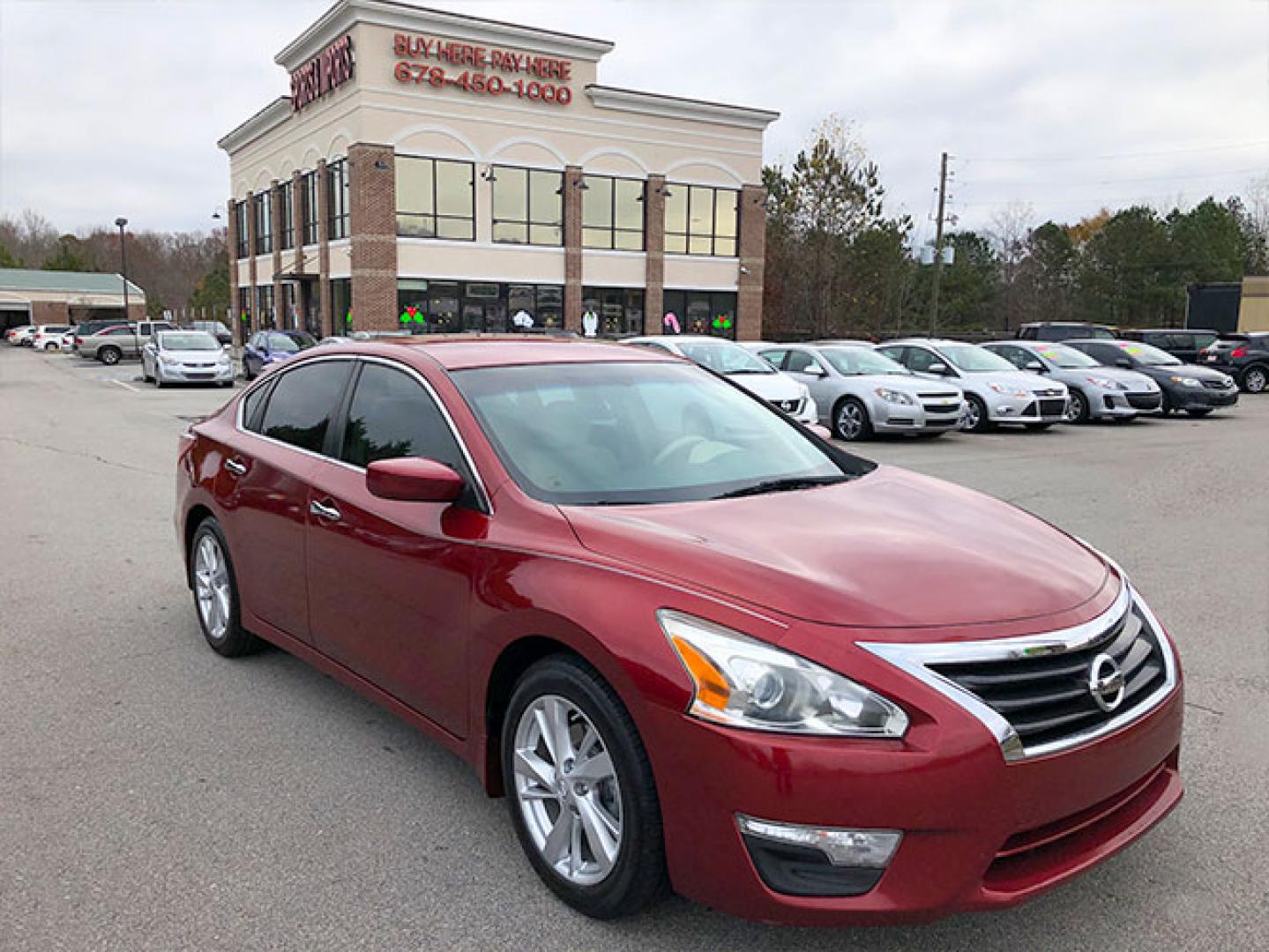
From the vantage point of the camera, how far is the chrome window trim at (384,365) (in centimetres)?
331

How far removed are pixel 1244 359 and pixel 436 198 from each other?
25939 millimetres

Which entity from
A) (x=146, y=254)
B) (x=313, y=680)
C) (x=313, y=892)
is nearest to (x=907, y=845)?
(x=313, y=892)

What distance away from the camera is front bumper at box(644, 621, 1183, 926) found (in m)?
2.30

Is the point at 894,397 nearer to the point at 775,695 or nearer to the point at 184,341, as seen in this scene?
the point at 775,695

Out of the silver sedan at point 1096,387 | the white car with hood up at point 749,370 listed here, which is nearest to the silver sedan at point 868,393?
the white car with hood up at point 749,370

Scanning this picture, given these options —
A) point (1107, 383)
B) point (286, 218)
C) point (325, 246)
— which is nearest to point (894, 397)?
point (1107, 383)

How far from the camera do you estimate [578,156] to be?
123ft

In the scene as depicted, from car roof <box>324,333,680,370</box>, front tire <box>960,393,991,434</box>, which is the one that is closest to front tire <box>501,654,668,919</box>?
car roof <box>324,333,680,370</box>

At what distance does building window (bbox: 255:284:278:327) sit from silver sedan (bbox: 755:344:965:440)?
33.9m

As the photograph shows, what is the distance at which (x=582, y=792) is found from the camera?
2801 mm

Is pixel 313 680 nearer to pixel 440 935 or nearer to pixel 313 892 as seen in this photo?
pixel 313 892

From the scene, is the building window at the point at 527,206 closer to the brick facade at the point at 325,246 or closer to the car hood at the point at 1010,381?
the brick facade at the point at 325,246

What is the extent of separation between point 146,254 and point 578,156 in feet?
278

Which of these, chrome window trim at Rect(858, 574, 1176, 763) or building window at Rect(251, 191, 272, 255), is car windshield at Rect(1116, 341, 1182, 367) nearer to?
chrome window trim at Rect(858, 574, 1176, 763)
